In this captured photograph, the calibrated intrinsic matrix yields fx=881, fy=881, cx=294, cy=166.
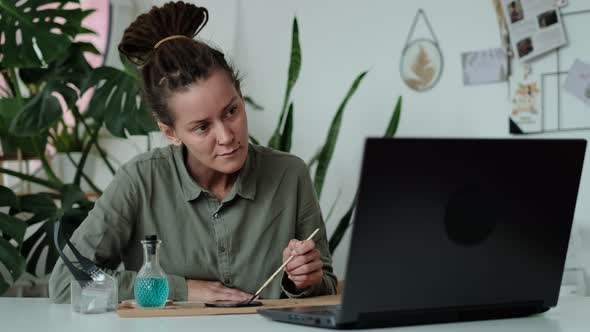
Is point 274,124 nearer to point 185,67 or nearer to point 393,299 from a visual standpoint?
point 185,67

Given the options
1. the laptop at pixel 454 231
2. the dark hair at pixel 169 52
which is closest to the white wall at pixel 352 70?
the dark hair at pixel 169 52

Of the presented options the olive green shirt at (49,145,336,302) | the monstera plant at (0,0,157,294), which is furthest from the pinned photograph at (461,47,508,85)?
the olive green shirt at (49,145,336,302)

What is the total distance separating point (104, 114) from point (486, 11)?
4.70ft

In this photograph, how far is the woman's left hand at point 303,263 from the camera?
5.46 ft

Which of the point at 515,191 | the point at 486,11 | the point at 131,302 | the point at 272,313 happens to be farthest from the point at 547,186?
the point at 486,11

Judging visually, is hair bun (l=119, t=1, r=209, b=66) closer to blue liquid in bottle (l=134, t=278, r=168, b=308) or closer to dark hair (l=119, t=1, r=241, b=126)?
dark hair (l=119, t=1, r=241, b=126)

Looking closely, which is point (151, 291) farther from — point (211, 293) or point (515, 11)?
point (515, 11)

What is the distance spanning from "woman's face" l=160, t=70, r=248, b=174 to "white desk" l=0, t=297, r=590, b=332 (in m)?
0.46

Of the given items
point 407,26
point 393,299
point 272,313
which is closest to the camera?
point 393,299

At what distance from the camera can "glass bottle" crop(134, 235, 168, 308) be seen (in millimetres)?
1530

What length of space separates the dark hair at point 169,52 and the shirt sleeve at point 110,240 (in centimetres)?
19

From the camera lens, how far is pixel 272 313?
1.32 metres

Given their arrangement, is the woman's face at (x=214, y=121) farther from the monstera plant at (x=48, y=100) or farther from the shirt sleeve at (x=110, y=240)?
the monstera plant at (x=48, y=100)

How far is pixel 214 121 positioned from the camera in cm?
180
